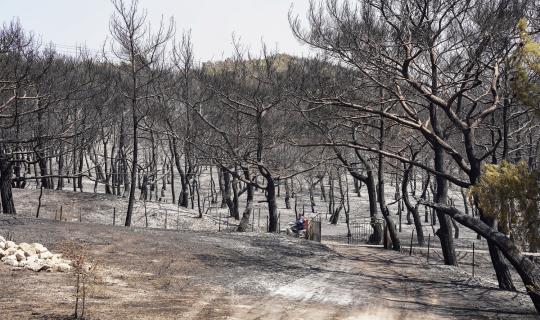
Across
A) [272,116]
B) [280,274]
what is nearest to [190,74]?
[272,116]

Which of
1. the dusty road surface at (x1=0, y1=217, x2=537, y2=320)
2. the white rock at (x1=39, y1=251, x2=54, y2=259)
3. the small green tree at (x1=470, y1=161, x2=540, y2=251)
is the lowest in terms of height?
the dusty road surface at (x1=0, y1=217, x2=537, y2=320)

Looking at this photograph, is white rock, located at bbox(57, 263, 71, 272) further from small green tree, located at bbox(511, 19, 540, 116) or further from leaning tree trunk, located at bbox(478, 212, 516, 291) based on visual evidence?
leaning tree trunk, located at bbox(478, 212, 516, 291)

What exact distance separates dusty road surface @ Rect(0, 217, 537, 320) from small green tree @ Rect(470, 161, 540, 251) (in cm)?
269

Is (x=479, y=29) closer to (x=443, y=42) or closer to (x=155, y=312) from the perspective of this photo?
(x=443, y=42)

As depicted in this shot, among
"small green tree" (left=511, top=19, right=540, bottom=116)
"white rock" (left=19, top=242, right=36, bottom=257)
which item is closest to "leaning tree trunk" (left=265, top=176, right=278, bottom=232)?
"white rock" (left=19, top=242, right=36, bottom=257)

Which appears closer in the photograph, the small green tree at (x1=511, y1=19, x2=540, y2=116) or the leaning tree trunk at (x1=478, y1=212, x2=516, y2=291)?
the small green tree at (x1=511, y1=19, x2=540, y2=116)

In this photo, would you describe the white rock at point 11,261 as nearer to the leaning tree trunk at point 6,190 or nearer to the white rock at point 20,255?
the white rock at point 20,255

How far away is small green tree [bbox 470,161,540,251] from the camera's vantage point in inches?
356

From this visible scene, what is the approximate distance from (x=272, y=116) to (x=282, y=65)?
124 inches

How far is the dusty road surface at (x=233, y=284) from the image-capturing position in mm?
10305

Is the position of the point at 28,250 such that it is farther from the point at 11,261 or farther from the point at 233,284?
the point at 233,284

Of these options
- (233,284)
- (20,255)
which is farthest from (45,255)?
(233,284)

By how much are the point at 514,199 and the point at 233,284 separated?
6.86m

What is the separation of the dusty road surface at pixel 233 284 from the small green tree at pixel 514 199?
2.69m
